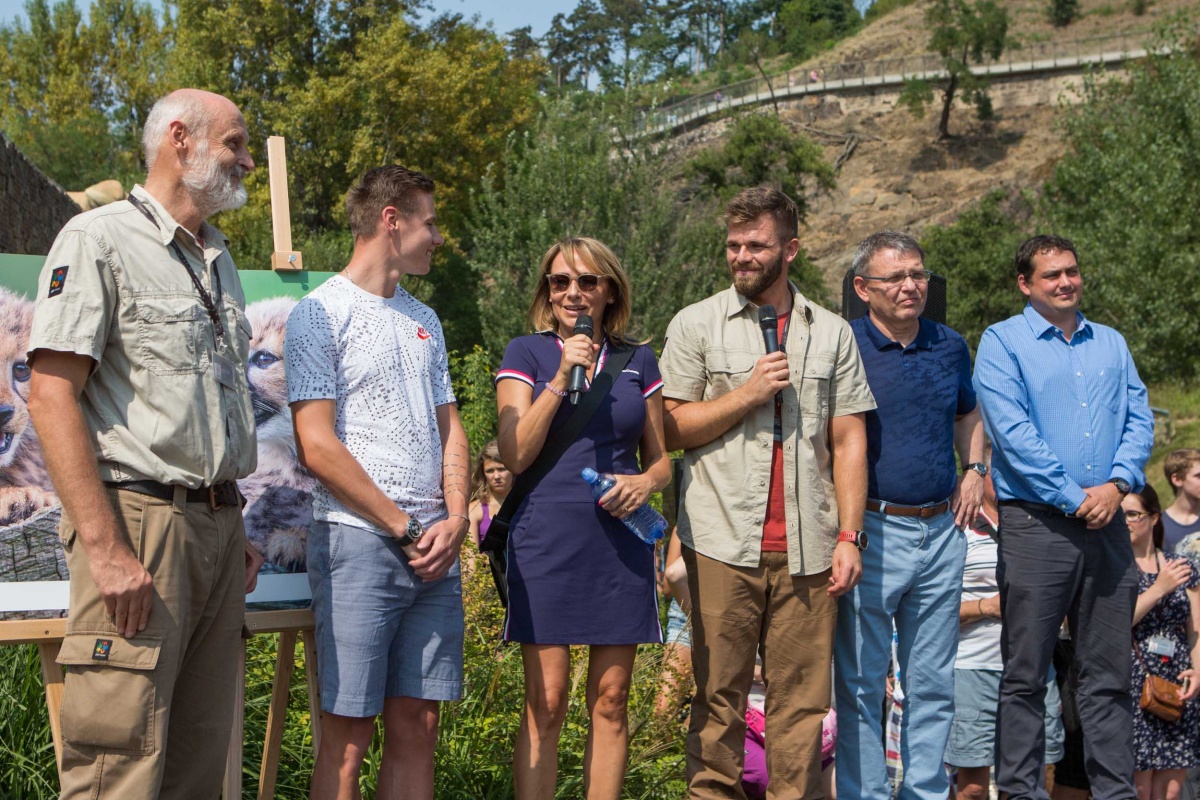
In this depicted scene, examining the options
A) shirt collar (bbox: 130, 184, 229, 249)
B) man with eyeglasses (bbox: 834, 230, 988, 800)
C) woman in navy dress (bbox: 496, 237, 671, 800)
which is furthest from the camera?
man with eyeglasses (bbox: 834, 230, 988, 800)

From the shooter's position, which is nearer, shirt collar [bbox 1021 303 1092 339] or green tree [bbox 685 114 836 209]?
shirt collar [bbox 1021 303 1092 339]

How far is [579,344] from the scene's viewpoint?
3539 mm

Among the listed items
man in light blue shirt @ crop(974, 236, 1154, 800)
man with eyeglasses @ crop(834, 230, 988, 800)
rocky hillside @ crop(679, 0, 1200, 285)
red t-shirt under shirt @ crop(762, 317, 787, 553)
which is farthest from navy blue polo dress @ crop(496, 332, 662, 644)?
rocky hillside @ crop(679, 0, 1200, 285)

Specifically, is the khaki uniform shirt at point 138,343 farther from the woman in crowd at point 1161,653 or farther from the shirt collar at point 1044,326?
the woman in crowd at point 1161,653

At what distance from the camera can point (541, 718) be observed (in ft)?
11.9

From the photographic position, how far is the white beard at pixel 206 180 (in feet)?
9.68

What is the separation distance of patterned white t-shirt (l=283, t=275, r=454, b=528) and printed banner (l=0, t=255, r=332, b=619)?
0.22m

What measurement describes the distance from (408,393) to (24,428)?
125 cm

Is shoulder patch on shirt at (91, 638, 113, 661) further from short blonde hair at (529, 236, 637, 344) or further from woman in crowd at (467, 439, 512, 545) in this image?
woman in crowd at (467, 439, 512, 545)

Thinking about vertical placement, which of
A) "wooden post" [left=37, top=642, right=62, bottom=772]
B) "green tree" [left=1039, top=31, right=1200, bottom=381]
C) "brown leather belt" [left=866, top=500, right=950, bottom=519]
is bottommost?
"wooden post" [left=37, top=642, right=62, bottom=772]

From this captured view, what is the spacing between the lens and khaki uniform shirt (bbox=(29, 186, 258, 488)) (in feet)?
8.71

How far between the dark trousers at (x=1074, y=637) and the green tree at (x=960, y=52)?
54.8 meters

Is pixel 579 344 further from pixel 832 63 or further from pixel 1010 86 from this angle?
pixel 832 63

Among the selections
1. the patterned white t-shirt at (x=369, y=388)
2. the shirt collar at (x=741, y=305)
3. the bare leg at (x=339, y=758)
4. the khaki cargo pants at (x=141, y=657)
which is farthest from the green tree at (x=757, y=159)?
the khaki cargo pants at (x=141, y=657)
